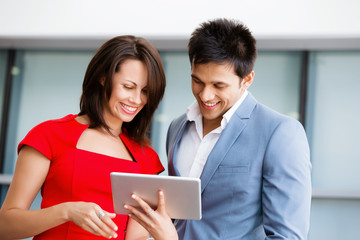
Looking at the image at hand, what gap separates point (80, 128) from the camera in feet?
6.25

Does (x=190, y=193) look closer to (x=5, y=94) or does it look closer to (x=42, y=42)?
(x=42, y=42)

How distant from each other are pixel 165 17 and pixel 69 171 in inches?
113

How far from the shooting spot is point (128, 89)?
193 cm

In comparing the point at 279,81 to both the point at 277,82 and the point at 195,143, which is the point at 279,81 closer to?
the point at 277,82

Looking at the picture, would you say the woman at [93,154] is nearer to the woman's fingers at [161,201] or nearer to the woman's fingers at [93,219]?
the woman's fingers at [93,219]

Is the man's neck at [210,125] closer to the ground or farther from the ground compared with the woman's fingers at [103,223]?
farther from the ground

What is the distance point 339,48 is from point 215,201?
9.42 feet

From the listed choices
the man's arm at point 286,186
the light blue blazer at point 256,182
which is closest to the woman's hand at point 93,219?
the light blue blazer at point 256,182

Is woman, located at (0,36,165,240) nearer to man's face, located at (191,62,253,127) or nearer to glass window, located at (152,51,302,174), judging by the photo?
man's face, located at (191,62,253,127)

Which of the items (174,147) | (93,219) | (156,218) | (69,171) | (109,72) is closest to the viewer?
(93,219)

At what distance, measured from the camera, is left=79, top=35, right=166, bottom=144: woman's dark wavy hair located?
1.92 m

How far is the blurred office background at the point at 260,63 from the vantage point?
4.08 metres

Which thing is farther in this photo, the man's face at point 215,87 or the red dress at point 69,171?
the man's face at point 215,87

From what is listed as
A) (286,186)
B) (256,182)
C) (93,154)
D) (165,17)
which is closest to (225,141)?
(256,182)
